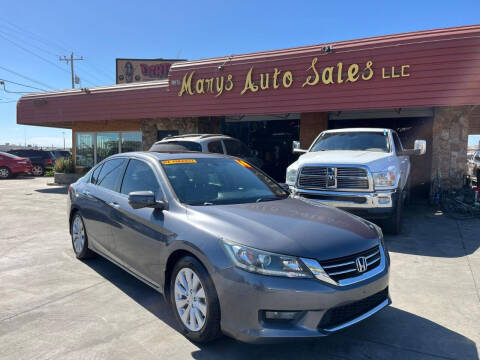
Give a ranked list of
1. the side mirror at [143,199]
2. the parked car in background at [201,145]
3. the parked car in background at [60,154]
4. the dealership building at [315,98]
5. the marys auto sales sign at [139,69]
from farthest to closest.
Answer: the marys auto sales sign at [139,69] → the parked car in background at [60,154] → the parked car in background at [201,145] → the dealership building at [315,98] → the side mirror at [143,199]

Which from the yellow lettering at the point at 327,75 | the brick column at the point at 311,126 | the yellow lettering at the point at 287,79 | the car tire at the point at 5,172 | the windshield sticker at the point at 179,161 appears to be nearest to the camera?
the windshield sticker at the point at 179,161

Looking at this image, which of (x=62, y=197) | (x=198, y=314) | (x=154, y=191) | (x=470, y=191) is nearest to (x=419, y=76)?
(x=470, y=191)

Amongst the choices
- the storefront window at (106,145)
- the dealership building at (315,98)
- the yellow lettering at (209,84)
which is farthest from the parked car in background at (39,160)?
the yellow lettering at (209,84)

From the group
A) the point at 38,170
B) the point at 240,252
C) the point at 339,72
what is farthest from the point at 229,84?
the point at 38,170

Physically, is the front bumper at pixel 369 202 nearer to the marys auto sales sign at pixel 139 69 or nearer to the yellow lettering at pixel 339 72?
the yellow lettering at pixel 339 72

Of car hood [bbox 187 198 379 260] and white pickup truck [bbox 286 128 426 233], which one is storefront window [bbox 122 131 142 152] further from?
car hood [bbox 187 198 379 260]

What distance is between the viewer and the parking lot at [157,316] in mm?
2943

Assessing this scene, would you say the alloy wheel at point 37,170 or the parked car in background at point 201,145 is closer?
the parked car in background at point 201,145

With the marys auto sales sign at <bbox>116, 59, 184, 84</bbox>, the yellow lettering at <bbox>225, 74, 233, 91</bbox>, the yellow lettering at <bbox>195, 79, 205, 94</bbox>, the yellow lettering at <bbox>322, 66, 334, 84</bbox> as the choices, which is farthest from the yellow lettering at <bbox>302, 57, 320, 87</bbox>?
the marys auto sales sign at <bbox>116, 59, 184, 84</bbox>

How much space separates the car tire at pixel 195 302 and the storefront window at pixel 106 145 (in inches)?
622

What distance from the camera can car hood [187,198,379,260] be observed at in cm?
272

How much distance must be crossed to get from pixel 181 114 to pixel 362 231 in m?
10.8

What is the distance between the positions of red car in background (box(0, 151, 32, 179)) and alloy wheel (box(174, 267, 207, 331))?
71.4 ft

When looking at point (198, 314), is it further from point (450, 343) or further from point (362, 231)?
point (450, 343)
